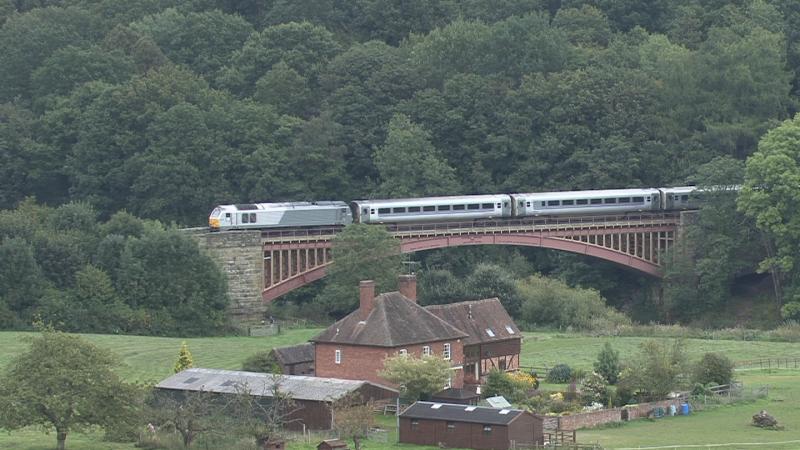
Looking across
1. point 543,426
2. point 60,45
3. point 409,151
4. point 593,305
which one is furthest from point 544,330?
point 60,45

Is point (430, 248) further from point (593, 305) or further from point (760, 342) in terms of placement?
point (760, 342)

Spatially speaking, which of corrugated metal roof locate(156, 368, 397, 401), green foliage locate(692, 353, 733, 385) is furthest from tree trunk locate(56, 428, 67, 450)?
green foliage locate(692, 353, 733, 385)

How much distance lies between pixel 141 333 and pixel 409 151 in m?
25.6

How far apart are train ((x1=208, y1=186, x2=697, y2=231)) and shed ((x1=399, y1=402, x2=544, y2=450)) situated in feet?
126

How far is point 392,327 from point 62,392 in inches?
662

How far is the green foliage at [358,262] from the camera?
376 feet

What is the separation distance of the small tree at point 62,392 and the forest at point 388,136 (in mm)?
30589

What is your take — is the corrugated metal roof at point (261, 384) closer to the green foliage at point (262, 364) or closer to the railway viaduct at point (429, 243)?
the green foliage at point (262, 364)

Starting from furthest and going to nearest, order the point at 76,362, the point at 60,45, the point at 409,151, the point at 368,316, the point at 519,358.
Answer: the point at 60,45 < the point at 409,151 < the point at 519,358 < the point at 368,316 < the point at 76,362

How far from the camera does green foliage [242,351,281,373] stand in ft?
302

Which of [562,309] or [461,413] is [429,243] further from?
[461,413]

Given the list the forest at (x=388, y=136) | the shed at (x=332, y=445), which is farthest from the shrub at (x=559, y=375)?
the forest at (x=388, y=136)

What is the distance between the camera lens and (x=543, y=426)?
263 feet

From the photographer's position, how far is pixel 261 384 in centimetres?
8462
